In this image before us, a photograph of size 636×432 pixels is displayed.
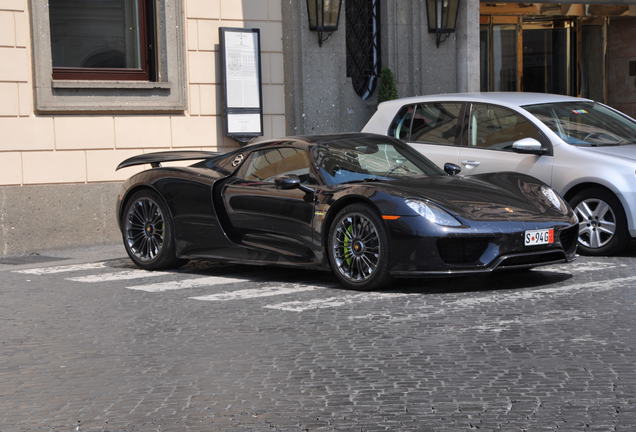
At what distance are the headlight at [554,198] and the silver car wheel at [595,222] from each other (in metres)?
1.41

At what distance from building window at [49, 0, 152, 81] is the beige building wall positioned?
0.56 metres

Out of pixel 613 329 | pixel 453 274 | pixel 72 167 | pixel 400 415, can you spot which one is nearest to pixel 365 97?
pixel 72 167

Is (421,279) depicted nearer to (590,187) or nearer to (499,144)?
(590,187)

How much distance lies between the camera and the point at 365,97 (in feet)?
56.2

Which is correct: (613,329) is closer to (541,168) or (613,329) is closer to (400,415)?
(400,415)

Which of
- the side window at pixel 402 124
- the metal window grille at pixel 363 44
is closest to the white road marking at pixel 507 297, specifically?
the side window at pixel 402 124

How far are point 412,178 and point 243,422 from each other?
471 cm

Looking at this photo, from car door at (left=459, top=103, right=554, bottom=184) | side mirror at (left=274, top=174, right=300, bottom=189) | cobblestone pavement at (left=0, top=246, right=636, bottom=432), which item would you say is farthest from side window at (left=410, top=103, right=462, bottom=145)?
side mirror at (left=274, top=174, right=300, bottom=189)

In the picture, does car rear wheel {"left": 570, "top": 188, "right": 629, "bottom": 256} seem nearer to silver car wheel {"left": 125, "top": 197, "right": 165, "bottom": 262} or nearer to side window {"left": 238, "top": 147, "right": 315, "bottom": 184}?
side window {"left": 238, "top": 147, "right": 315, "bottom": 184}

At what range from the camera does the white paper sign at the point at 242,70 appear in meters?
15.4

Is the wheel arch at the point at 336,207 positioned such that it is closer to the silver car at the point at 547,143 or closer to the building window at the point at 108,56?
the silver car at the point at 547,143

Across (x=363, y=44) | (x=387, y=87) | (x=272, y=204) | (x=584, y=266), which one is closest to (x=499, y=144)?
(x=584, y=266)

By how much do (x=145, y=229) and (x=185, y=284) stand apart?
130 centimetres

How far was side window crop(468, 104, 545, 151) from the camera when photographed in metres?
11.6
